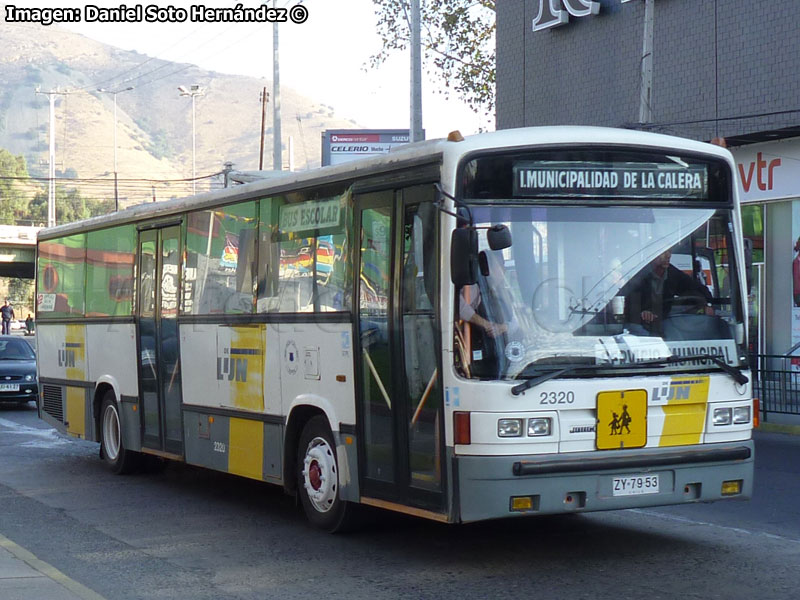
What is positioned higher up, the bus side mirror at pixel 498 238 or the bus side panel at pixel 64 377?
the bus side mirror at pixel 498 238

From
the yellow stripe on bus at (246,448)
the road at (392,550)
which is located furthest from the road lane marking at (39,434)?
the yellow stripe on bus at (246,448)

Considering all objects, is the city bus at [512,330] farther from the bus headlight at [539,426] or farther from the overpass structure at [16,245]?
the overpass structure at [16,245]

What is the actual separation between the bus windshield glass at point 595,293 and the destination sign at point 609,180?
90 millimetres

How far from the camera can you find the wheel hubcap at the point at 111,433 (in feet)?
45.5

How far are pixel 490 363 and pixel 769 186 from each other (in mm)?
15408

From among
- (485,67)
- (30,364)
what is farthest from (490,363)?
(485,67)

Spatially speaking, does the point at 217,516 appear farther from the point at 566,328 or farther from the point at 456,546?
the point at 566,328

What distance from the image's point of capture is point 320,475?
9.46m

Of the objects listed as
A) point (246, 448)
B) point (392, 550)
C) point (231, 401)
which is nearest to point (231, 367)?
point (231, 401)

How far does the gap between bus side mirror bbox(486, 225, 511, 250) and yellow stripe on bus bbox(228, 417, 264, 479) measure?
3.60 meters

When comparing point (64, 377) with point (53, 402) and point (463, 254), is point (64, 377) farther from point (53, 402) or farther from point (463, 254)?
point (463, 254)

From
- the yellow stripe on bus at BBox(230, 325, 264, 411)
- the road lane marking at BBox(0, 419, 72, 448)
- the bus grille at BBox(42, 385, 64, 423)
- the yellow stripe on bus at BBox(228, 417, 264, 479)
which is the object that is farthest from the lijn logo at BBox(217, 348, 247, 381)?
the road lane marking at BBox(0, 419, 72, 448)

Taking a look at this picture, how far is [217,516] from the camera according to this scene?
35.0 feet

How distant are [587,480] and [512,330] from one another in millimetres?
1054
